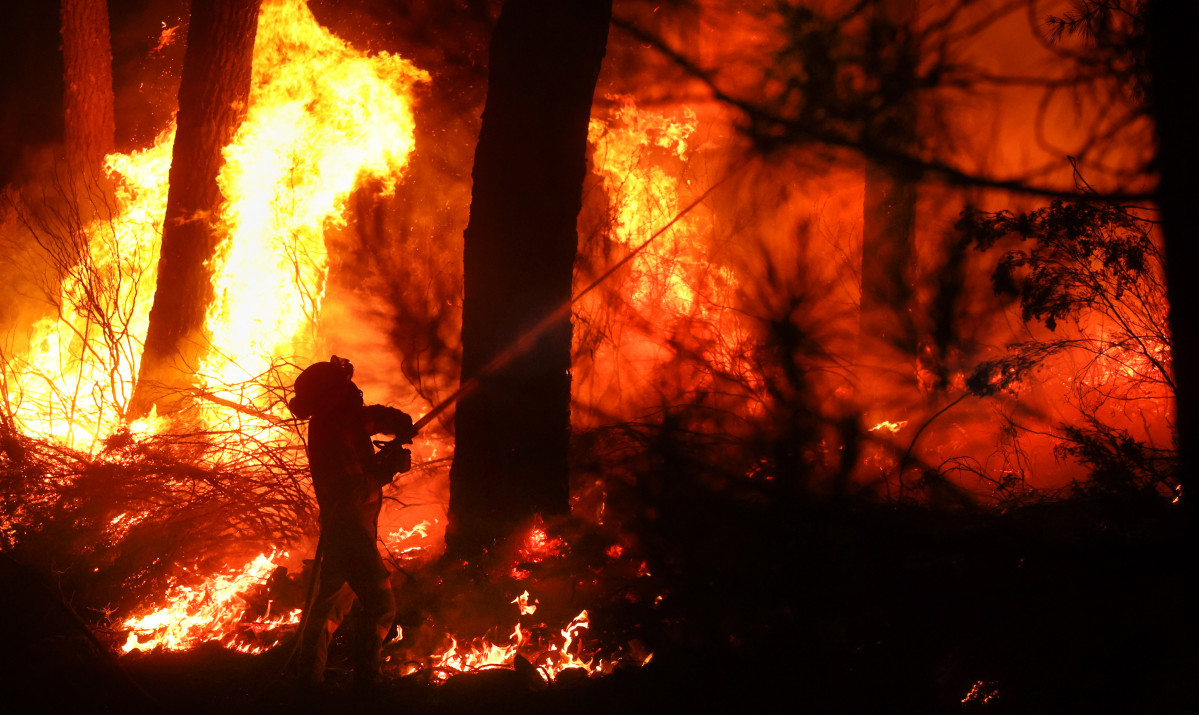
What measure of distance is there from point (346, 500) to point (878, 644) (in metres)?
3.16

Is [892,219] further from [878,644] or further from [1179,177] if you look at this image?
[878,644]

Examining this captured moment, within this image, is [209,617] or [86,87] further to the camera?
[86,87]

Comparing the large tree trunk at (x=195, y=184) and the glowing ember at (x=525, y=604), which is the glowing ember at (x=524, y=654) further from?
the large tree trunk at (x=195, y=184)

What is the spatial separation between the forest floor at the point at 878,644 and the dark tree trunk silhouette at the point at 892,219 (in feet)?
14.4

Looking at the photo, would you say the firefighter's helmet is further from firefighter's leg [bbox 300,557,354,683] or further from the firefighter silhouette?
firefighter's leg [bbox 300,557,354,683]

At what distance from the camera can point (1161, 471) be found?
17.0 feet

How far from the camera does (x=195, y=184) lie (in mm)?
7781

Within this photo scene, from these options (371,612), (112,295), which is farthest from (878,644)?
(112,295)

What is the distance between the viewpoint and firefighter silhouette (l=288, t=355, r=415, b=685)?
3.78m

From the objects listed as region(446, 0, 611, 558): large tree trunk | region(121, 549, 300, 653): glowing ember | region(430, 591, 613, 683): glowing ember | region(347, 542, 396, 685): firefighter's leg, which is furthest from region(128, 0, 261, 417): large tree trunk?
region(430, 591, 613, 683): glowing ember

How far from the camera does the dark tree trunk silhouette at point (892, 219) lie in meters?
8.48

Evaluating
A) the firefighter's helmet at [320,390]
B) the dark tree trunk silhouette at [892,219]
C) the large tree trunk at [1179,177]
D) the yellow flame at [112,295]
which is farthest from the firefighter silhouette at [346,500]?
the dark tree trunk silhouette at [892,219]

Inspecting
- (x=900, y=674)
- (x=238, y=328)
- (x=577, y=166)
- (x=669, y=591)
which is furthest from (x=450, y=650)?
(x=238, y=328)

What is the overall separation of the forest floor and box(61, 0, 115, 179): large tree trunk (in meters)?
7.20
